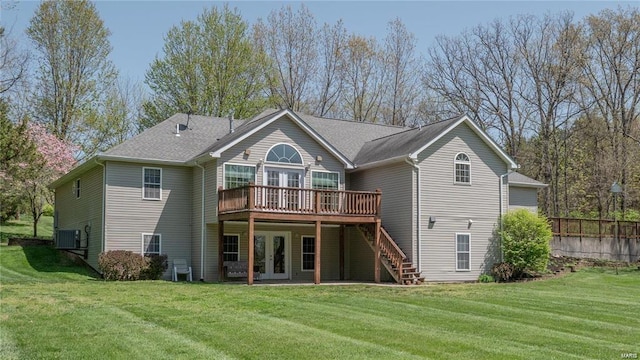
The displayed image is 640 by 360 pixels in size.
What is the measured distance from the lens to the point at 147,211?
24.5m

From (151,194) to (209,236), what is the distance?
259cm

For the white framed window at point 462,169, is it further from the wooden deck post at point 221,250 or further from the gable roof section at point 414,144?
the wooden deck post at point 221,250

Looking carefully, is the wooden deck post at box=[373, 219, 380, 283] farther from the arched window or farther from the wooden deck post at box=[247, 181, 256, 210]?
the wooden deck post at box=[247, 181, 256, 210]

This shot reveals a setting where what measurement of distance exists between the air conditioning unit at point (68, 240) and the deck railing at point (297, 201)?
7036 millimetres

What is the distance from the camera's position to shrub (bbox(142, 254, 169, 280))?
909 inches

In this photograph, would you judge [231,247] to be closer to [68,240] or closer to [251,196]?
[251,196]

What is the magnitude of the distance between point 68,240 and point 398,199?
42.7ft

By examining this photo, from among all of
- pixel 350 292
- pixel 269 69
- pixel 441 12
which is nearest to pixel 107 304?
pixel 350 292

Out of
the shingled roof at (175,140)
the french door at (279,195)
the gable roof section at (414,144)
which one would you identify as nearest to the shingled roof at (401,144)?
the gable roof section at (414,144)

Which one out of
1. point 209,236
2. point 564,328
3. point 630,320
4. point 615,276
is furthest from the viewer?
point 615,276

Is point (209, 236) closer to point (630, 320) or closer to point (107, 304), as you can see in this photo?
point (107, 304)

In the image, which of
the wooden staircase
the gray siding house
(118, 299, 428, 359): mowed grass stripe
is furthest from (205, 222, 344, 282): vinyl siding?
(118, 299, 428, 359): mowed grass stripe

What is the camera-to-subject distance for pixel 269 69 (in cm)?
4259

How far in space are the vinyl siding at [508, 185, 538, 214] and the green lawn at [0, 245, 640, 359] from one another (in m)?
9.39
